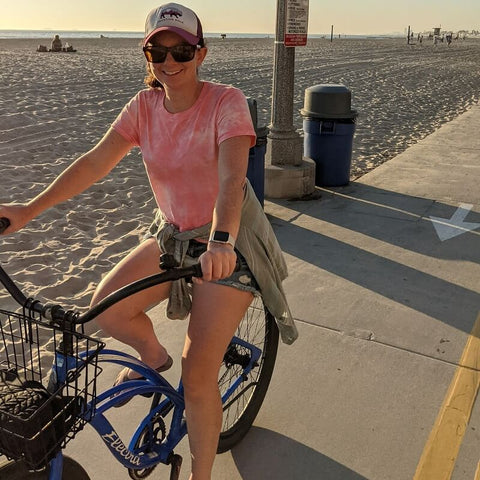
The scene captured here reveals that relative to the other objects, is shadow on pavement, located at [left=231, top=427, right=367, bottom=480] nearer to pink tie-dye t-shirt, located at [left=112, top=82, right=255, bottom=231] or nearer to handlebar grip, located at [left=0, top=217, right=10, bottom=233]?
pink tie-dye t-shirt, located at [left=112, top=82, right=255, bottom=231]

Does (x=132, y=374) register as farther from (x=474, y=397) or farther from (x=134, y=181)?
(x=134, y=181)

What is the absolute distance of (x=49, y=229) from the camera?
5859 mm

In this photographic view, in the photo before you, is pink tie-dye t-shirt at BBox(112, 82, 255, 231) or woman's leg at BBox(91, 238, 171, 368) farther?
woman's leg at BBox(91, 238, 171, 368)

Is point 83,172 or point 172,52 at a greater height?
point 172,52

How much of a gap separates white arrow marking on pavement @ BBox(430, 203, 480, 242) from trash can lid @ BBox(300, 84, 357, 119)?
1.82 meters

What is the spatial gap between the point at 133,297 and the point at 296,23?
5.04 metres

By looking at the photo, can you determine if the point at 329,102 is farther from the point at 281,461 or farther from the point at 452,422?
the point at 281,461

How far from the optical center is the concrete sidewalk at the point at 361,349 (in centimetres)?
274

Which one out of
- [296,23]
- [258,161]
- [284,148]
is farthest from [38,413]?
[296,23]

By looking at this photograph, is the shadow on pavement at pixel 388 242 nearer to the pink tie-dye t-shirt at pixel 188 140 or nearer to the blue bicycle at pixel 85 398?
the blue bicycle at pixel 85 398

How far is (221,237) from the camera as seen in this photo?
1791 millimetres

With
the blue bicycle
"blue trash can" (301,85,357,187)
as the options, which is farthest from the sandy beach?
the blue bicycle

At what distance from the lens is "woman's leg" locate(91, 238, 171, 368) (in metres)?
2.24

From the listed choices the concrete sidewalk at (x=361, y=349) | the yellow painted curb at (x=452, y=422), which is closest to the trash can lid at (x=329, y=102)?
the concrete sidewalk at (x=361, y=349)
